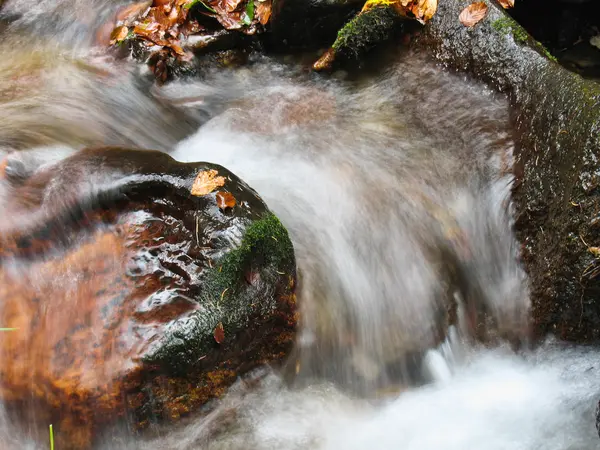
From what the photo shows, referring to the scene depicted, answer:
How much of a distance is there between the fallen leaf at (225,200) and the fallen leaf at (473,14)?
2553mm

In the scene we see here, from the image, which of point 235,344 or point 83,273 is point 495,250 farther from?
point 83,273

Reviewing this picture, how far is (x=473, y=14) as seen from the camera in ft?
13.5

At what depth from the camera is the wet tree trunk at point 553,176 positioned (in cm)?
288

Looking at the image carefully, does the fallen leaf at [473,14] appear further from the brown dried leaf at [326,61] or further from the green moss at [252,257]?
the green moss at [252,257]

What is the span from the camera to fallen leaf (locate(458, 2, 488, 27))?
408 centimetres

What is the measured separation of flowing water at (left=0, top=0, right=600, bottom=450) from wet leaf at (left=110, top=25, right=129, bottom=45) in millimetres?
590

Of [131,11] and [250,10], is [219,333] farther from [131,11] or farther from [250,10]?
[131,11]

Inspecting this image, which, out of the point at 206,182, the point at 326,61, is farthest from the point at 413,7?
the point at 206,182

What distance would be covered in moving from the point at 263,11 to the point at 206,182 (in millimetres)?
3194

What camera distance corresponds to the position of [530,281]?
3.26m

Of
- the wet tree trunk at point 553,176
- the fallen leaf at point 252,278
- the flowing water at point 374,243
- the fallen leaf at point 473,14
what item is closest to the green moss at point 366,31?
the flowing water at point 374,243

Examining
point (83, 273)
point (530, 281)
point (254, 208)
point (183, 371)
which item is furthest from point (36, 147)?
point (530, 281)

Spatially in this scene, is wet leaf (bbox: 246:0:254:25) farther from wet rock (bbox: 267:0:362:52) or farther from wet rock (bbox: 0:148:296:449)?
wet rock (bbox: 0:148:296:449)

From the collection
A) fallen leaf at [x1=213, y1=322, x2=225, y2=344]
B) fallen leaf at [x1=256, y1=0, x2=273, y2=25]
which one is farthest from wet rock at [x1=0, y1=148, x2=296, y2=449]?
fallen leaf at [x1=256, y1=0, x2=273, y2=25]
